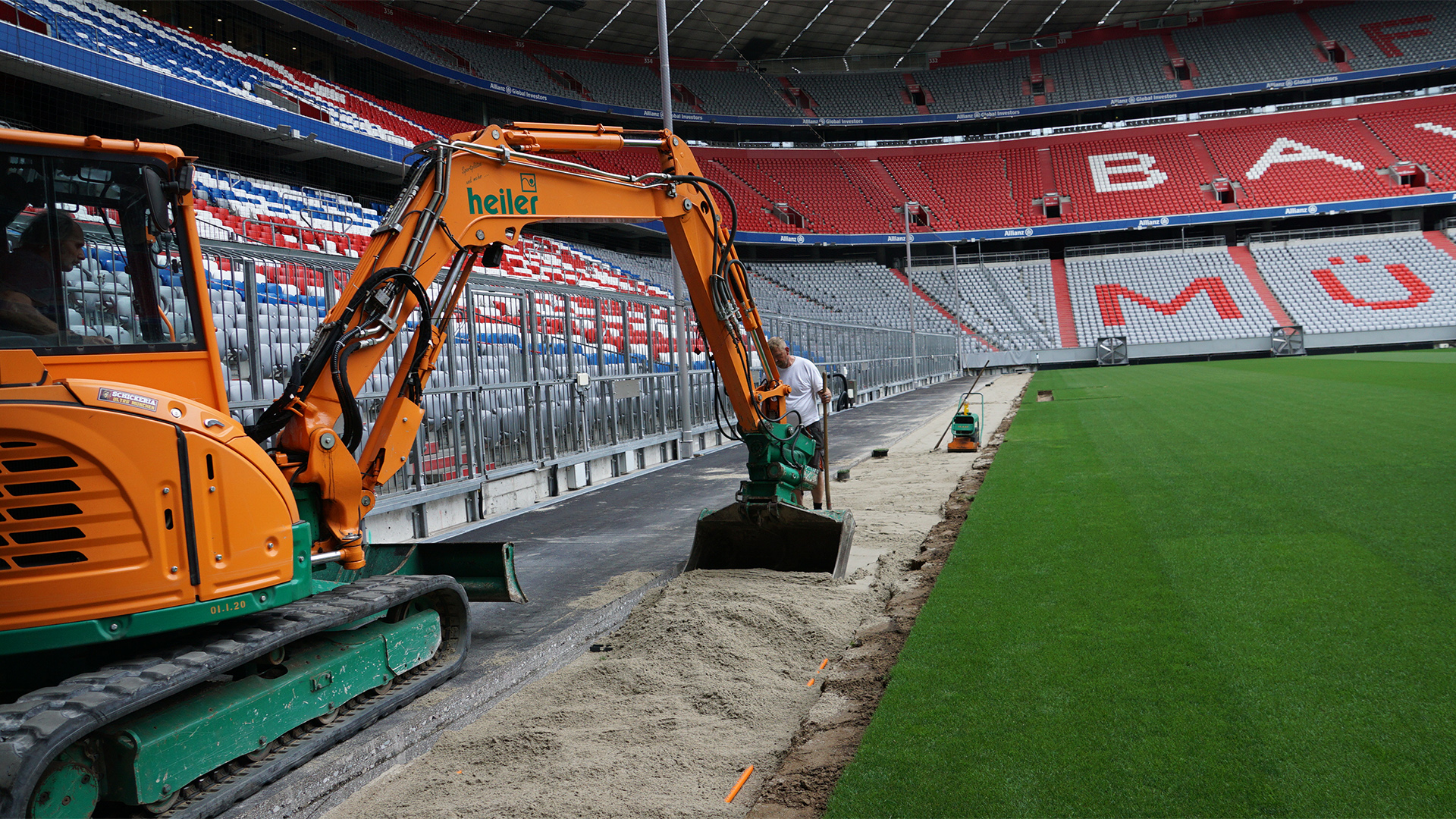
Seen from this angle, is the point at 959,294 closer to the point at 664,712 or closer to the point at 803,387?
the point at 803,387

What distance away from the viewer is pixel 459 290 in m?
6.07

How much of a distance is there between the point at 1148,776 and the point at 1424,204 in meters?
62.8

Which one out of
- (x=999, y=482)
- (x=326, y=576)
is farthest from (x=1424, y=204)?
(x=326, y=576)

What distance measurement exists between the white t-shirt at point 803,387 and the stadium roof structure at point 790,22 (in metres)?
36.8

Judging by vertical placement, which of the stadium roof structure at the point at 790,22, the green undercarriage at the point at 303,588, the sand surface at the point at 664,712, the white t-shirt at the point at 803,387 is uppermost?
the stadium roof structure at the point at 790,22

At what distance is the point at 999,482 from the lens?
11.5 meters

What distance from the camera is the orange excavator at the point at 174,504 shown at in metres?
3.53

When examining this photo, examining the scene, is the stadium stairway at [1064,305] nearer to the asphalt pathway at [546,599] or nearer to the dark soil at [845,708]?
the asphalt pathway at [546,599]

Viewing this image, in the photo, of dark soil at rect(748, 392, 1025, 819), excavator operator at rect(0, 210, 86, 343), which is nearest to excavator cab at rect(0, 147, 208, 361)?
excavator operator at rect(0, 210, 86, 343)

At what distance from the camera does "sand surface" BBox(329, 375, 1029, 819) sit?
13.1ft

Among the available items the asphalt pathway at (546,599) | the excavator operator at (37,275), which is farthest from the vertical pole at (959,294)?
the excavator operator at (37,275)

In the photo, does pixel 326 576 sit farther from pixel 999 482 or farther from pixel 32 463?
pixel 999 482

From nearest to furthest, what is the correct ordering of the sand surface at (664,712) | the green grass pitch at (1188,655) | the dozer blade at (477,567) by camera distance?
1. the green grass pitch at (1188,655)
2. the sand surface at (664,712)
3. the dozer blade at (477,567)

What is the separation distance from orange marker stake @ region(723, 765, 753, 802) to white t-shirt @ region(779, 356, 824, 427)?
550cm
